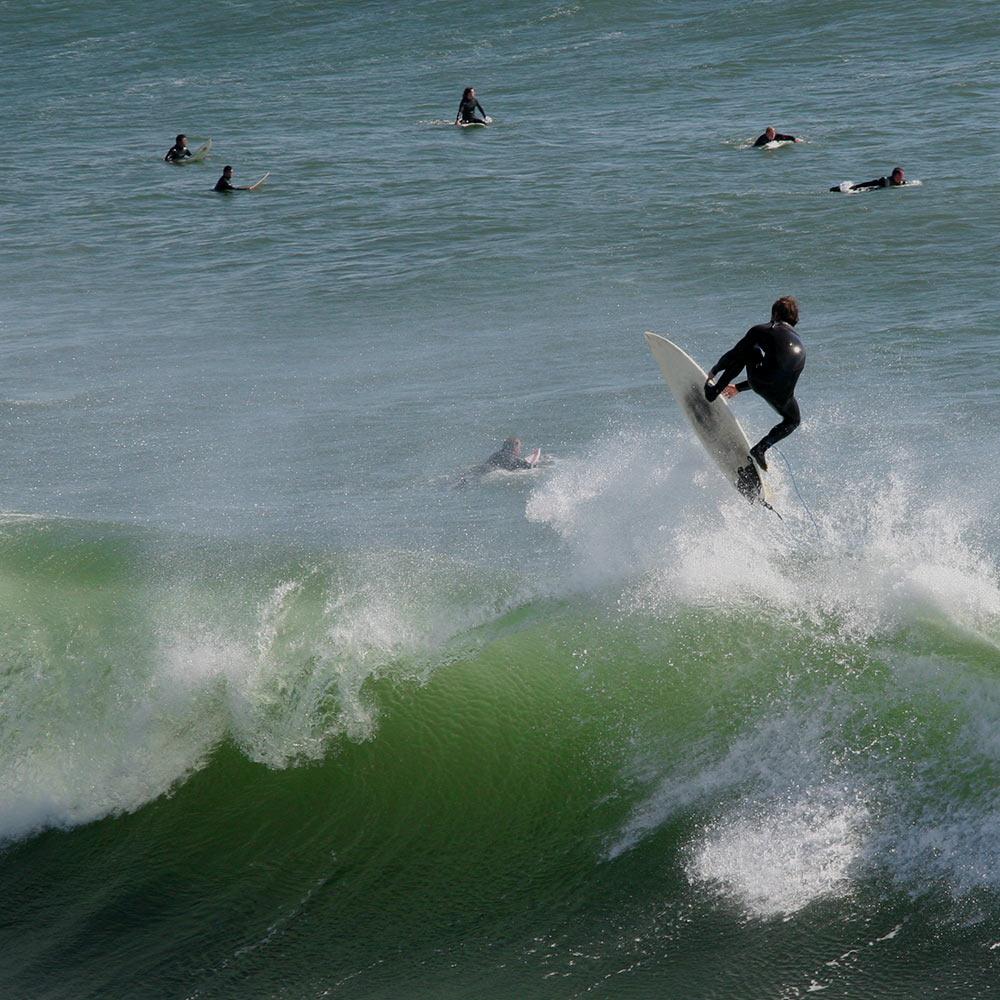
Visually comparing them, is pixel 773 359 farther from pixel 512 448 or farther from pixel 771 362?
pixel 512 448

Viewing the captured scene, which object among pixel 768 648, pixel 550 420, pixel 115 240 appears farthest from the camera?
pixel 115 240

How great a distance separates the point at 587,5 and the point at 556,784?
1439 inches

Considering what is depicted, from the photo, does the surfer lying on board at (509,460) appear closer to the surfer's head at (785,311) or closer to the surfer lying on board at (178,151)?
the surfer's head at (785,311)

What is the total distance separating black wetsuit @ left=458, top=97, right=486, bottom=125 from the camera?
33188 millimetres

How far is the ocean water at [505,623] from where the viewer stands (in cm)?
701

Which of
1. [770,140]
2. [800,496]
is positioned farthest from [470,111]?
[800,496]

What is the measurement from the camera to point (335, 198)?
29.5 metres

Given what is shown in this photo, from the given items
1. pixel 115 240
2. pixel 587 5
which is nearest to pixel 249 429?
pixel 115 240

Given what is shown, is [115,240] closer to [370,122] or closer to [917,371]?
[370,122]

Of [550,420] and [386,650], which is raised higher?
[386,650]

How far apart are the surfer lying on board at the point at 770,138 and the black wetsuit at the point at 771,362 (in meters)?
20.8

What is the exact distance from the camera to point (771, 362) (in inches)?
370

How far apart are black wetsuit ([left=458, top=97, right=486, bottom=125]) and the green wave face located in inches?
1002

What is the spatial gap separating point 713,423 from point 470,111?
2491 centimetres
